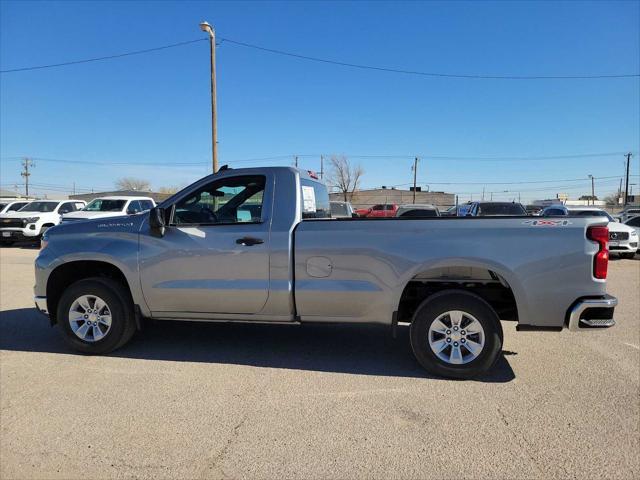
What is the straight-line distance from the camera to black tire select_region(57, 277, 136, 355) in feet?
15.7

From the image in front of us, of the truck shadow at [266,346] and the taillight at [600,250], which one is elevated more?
the taillight at [600,250]

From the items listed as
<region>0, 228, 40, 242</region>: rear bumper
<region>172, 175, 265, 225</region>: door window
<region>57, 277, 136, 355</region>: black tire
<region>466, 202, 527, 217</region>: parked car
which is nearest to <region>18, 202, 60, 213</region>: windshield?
<region>0, 228, 40, 242</region>: rear bumper

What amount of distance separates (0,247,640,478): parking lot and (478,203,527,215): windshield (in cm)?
1019

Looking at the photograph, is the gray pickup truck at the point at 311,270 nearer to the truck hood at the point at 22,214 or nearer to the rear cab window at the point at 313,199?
the rear cab window at the point at 313,199

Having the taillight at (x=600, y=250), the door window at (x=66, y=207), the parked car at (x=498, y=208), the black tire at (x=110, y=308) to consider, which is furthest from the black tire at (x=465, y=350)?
the door window at (x=66, y=207)

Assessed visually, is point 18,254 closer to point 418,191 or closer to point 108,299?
point 108,299

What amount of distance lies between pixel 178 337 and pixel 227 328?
2.11ft

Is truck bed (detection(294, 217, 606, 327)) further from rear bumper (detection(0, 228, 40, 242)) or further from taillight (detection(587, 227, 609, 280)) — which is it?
rear bumper (detection(0, 228, 40, 242))

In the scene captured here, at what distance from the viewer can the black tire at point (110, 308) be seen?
15.7 ft

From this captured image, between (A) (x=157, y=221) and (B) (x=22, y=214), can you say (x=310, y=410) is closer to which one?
(A) (x=157, y=221)

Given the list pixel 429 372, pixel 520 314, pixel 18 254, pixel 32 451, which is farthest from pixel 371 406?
pixel 18 254

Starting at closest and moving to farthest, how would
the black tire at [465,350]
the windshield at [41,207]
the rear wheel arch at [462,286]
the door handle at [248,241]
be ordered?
the black tire at [465,350] → the rear wheel arch at [462,286] → the door handle at [248,241] → the windshield at [41,207]

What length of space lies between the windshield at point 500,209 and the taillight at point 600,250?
11671mm

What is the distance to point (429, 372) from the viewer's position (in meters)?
4.29
